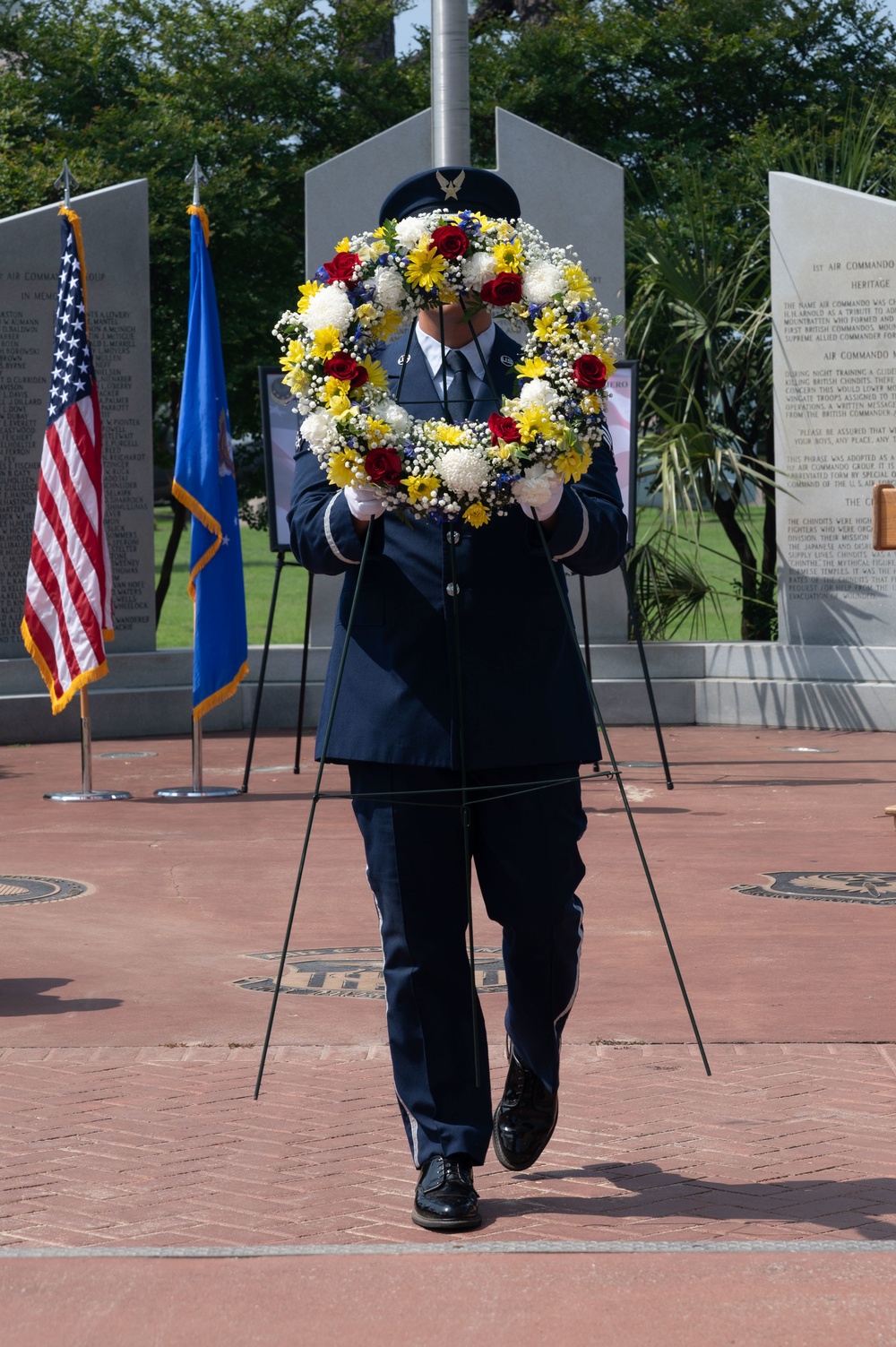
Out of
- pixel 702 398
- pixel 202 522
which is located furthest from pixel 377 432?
pixel 702 398

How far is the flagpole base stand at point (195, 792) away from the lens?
1052 centimetres

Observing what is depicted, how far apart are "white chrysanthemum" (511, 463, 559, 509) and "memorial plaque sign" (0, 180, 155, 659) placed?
1014 cm

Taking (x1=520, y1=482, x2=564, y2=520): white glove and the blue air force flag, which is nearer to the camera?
(x1=520, y1=482, x2=564, y2=520): white glove

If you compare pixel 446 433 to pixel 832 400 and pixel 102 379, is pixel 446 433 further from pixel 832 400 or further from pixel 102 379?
pixel 832 400

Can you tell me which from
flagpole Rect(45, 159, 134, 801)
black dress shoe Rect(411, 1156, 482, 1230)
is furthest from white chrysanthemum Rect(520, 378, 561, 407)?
flagpole Rect(45, 159, 134, 801)

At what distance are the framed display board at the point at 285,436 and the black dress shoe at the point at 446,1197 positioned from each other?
7.70m

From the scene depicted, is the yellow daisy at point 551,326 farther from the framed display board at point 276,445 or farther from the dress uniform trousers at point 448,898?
the framed display board at point 276,445

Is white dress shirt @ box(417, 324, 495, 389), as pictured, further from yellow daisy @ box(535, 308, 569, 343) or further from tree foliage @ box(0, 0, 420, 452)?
tree foliage @ box(0, 0, 420, 452)

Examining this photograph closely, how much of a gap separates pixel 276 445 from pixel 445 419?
7.75m

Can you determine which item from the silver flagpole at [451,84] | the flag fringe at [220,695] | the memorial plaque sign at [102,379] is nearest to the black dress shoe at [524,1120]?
the flag fringe at [220,695]

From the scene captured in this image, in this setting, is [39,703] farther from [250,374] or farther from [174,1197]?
[174,1197]

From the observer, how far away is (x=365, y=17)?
63.4ft

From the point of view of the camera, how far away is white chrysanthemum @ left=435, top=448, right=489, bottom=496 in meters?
3.55

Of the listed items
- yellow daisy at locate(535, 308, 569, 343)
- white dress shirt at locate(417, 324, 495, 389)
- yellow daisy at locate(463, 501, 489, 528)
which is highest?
yellow daisy at locate(535, 308, 569, 343)
